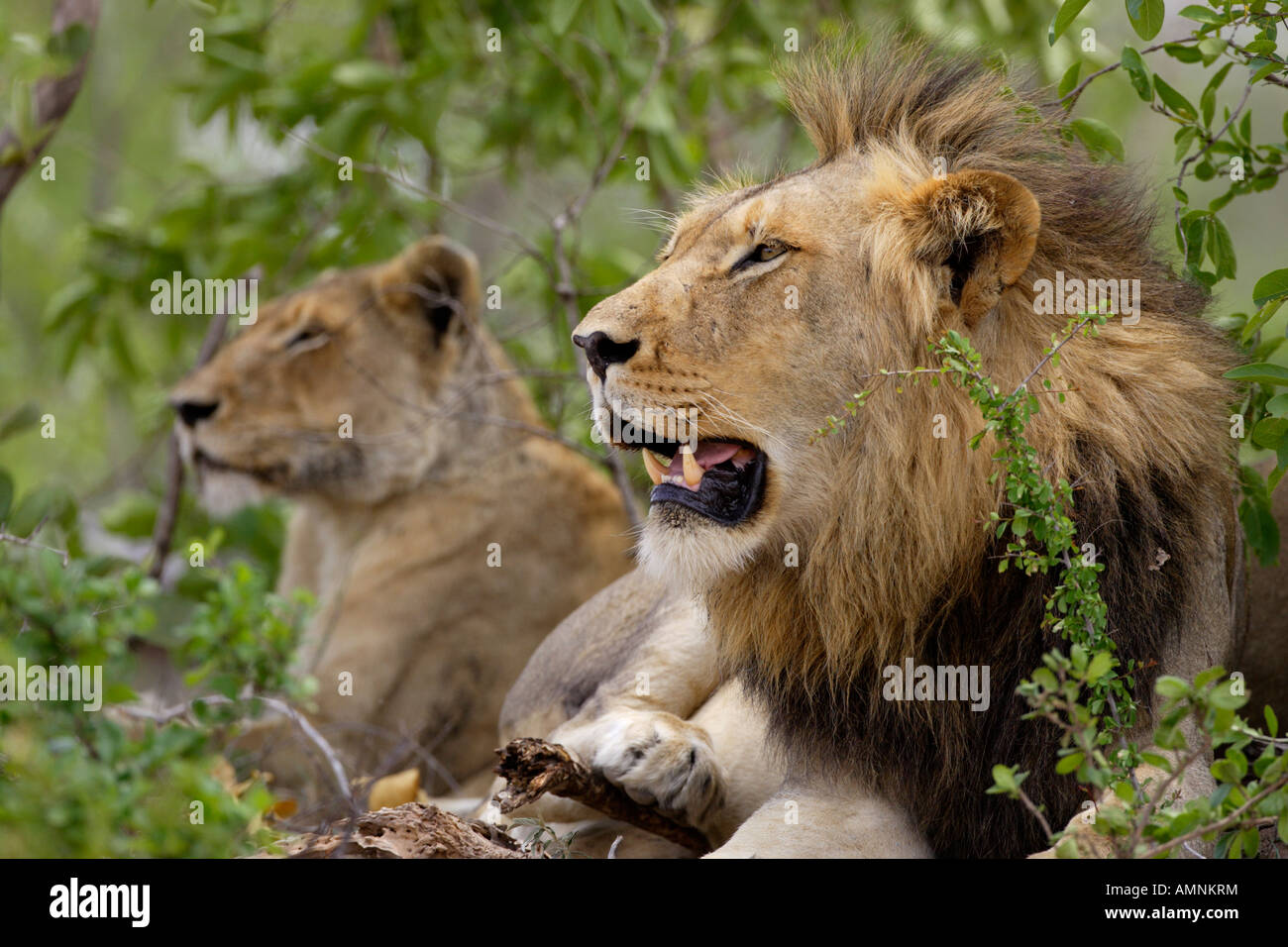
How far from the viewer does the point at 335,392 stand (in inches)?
255

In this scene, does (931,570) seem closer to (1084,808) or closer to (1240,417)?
(1084,808)

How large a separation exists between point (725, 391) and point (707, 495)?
0.25m

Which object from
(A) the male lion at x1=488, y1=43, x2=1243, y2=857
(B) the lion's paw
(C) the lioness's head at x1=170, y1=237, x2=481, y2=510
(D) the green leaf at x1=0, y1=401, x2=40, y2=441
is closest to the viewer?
(A) the male lion at x1=488, y1=43, x2=1243, y2=857

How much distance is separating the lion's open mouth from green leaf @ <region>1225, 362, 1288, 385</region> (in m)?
1.05

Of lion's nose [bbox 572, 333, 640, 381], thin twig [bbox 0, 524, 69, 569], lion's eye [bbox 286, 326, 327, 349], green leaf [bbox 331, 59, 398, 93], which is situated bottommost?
thin twig [bbox 0, 524, 69, 569]

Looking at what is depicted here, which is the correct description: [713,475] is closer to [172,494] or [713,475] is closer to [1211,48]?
[1211,48]

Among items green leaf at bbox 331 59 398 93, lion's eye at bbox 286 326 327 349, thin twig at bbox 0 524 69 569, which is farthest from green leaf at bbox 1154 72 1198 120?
lion's eye at bbox 286 326 327 349

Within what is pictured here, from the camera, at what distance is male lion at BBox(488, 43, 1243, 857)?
3.12 meters

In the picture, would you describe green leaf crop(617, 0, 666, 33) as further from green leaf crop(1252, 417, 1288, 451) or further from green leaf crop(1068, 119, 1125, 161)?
green leaf crop(1252, 417, 1288, 451)

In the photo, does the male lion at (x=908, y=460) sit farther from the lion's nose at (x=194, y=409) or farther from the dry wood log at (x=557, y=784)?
the lion's nose at (x=194, y=409)

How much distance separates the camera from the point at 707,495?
10.7 feet

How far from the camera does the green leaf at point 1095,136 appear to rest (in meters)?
3.79

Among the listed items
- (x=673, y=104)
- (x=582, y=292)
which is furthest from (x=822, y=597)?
(x=673, y=104)
